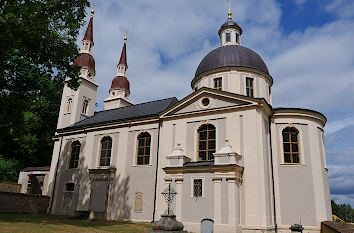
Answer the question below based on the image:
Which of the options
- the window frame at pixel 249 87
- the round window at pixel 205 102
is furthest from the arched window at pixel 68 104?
the window frame at pixel 249 87

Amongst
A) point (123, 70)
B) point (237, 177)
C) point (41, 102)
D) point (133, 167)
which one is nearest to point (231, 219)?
point (237, 177)

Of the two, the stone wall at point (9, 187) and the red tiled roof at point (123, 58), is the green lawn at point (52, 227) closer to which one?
the stone wall at point (9, 187)

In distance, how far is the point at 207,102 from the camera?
20.2 metres

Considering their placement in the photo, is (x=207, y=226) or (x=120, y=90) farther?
(x=120, y=90)

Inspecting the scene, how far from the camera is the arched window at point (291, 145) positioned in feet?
60.6

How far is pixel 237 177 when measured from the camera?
16484mm

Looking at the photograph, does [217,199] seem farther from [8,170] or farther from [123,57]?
[123,57]

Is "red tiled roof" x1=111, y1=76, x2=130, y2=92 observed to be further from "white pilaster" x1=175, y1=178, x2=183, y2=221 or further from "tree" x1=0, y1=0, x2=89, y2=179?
"white pilaster" x1=175, y1=178, x2=183, y2=221

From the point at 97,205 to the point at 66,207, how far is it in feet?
12.7

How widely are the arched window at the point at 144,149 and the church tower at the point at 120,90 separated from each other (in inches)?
759

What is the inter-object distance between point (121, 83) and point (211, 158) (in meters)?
26.6

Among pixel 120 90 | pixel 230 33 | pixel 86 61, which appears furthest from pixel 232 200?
pixel 120 90

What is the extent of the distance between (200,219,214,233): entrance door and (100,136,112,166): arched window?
10350 millimetres

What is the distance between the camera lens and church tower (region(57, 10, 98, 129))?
29.8 metres
